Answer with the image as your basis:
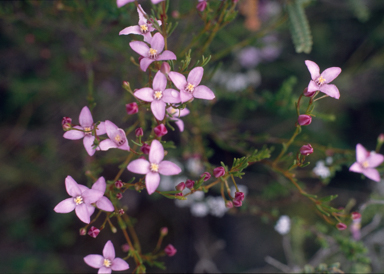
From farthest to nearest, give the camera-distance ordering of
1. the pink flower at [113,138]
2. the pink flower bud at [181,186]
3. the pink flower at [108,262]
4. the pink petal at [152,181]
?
1. the pink flower at [108,262]
2. the pink flower bud at [181,186]
3. the pink flower at [113,138]
4. the pink petal at [152,181]

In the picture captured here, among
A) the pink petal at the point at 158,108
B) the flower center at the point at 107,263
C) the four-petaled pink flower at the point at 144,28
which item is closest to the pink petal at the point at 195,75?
the pink petal at the point at 158,108

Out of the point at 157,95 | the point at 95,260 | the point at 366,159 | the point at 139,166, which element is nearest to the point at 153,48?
the point at 157,95

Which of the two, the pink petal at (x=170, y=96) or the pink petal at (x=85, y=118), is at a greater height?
the pink petal at (x=170, y=96)

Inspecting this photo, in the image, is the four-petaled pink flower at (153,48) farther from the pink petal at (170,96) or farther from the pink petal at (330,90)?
the pink petal at (330,90)

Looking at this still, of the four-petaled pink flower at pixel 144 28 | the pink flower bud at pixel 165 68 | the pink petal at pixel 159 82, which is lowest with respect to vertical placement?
the pink petal at pixel 159 82

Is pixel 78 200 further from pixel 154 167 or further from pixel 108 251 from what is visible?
pixel 154 167

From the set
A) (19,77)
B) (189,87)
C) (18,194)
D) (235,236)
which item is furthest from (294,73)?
(18,194)

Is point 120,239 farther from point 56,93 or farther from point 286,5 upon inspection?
point 286,5
